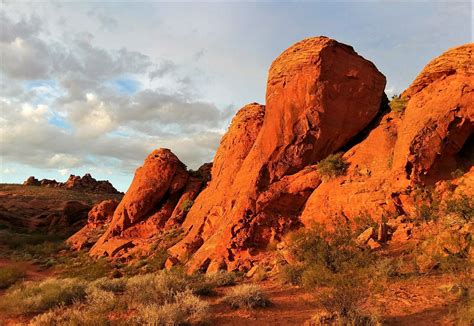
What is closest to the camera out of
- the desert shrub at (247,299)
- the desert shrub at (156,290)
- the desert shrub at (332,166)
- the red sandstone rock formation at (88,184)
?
the desert shrub at (247,299)

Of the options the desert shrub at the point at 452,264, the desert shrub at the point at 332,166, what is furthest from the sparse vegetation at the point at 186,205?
the desert shrub at the point at 452,264

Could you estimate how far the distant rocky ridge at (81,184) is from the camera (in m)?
74.3

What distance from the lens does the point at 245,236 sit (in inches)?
643

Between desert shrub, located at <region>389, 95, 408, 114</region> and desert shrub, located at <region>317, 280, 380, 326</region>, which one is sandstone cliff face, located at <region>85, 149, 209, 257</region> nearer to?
desert shrub, located at <region>389, 95, 408, 114</region>

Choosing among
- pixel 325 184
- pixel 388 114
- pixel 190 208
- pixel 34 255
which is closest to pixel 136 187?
pixel 190 208

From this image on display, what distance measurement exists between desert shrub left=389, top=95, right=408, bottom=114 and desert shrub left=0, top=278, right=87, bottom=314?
599 inches

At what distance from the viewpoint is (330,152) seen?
18.1 meters

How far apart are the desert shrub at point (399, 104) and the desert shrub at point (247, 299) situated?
1158 cm

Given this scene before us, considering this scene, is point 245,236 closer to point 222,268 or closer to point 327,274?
point 222,268

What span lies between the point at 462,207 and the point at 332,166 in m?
6.03

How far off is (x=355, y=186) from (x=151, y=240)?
15.6 metres

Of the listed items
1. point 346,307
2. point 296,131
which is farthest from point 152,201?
point 346,307

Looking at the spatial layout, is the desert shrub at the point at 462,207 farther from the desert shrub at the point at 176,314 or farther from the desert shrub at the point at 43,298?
the desert shrub at the point at 43,298

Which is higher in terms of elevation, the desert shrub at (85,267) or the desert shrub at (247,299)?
the desert shrub at (247,299)
